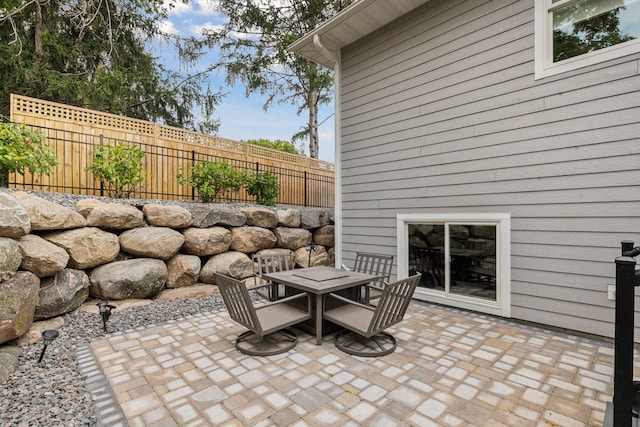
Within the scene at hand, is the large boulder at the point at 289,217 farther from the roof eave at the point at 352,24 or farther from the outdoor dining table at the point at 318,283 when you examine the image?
the roof eave at the point at 352,24

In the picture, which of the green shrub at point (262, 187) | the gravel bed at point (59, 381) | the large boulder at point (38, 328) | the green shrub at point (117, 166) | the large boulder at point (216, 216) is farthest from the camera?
the green shrub at point (262, 187)

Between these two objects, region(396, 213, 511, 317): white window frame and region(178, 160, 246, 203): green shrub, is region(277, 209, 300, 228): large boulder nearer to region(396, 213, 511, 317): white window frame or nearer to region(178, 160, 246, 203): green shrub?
region(178, 160, 246, 203): green shrub

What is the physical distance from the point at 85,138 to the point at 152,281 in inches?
158

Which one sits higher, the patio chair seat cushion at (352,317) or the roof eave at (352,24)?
the roof eave at (352,24)

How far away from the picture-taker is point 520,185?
383 cm

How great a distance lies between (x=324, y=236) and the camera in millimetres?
7199

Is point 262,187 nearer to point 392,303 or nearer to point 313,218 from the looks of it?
point 313,218

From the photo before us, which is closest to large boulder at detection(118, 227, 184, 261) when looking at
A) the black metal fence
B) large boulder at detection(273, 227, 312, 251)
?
the black metal fence

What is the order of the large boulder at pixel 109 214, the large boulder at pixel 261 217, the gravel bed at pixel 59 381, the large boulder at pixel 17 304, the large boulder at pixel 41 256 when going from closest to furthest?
the gravel bed at pixel 59 381, the large boulder at pixel 17 304, the large boulder at pixel 41 256, the large boulder at pixel 109 214, the large boulder at pixel 261 217

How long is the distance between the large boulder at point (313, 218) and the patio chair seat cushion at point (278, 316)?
3.48 metres

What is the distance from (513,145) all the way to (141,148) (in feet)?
24.0

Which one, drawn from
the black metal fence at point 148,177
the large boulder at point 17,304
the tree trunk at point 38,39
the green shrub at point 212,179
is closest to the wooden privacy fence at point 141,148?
the black metal fence at point 148,177

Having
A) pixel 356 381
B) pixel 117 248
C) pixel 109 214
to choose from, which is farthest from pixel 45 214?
pixel 356 381

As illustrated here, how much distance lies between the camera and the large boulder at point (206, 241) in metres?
5.24
